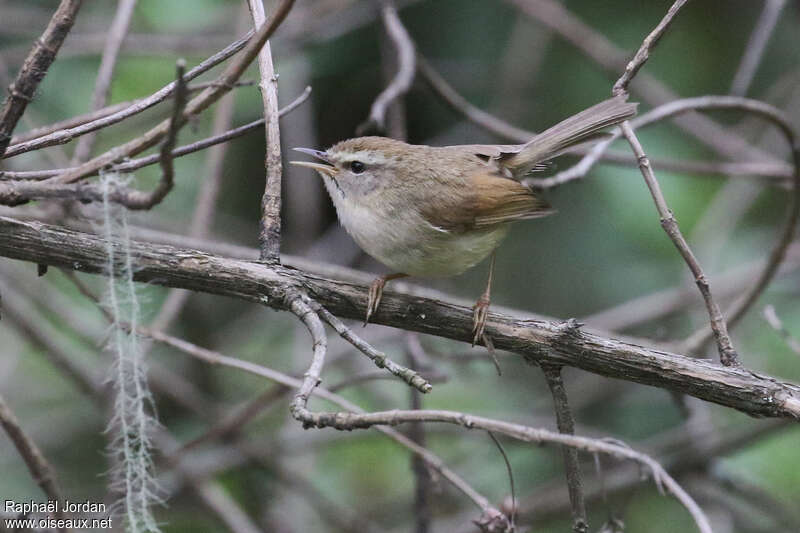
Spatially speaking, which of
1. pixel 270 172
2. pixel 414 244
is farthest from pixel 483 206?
pixel 270 172

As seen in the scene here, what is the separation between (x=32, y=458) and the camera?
8.02 ft

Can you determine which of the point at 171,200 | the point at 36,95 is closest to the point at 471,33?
the point at 171,200

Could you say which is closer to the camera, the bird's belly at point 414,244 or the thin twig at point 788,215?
the bird's belly at point 414,244

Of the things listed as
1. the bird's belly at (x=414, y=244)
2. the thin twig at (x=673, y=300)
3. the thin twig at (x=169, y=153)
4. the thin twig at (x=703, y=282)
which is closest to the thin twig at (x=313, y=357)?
the thin twig at (x=169, y=153)

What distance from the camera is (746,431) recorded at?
14.2ft

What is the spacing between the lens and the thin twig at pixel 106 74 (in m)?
2.95

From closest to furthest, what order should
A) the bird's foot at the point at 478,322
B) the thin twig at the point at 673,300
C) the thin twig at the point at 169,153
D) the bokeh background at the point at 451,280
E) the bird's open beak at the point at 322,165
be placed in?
the thin twig at the point at 169,153
the bird's foot at the point at 478,322
the bird's open beak at the point at 322,165
the bokeh background at the point at 451,280
the thin twig at the point at 673,300

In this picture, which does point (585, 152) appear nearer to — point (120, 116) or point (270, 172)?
point (270, 172)

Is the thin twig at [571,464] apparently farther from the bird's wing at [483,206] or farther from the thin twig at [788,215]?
the thin twig at [788,215]

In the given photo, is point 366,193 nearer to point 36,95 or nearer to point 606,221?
point 36,95

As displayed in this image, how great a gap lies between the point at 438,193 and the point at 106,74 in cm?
132

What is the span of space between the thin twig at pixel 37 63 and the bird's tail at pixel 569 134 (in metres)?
1.70

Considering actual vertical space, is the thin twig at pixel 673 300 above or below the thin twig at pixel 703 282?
above

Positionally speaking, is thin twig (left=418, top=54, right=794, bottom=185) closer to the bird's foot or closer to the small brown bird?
the small brown bird
